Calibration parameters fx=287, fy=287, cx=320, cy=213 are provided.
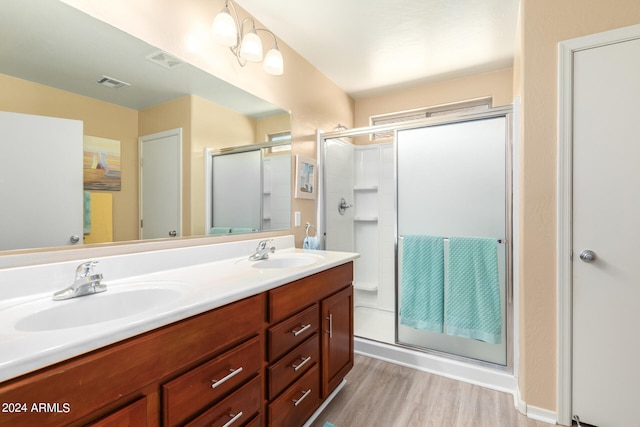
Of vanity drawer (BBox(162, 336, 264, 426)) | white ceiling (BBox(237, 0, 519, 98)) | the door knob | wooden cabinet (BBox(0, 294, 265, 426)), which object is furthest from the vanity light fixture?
the door knob

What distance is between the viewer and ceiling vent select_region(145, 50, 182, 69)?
→ 1330 millimetres

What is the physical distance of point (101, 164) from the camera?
1.16 m

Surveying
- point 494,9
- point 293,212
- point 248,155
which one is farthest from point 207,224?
point 494,9

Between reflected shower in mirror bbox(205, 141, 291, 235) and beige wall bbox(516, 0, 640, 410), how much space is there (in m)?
1.51

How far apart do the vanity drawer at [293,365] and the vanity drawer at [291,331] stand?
32 mm

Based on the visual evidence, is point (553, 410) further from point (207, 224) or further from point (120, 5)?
point (120, 5)

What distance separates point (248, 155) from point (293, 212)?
1.94ft

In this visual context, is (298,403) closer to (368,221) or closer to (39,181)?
(39,181)

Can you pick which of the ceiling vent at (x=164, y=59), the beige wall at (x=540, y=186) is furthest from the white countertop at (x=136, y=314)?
the beige wall at (x=540, y=186)

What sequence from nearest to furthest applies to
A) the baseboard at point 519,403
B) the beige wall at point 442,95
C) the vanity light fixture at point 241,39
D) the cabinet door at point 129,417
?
the cabinet door at point 129,417 < the vanity light fixture at point 241,39 < the baseboard at point 519,403 < the beige wall at point 442,95

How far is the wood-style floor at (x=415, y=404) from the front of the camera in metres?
1.55

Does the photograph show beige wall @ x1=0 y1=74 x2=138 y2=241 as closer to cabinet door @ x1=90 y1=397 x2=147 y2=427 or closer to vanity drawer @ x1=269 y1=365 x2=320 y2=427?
cabinet door @ x1=90 y1=397 x2=147 y2=427

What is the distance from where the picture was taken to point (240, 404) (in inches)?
39.5

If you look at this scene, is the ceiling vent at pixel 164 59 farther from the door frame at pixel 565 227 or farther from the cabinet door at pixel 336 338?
the door frame at pixel 565 227
